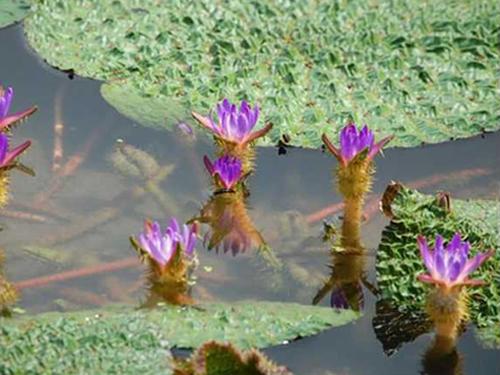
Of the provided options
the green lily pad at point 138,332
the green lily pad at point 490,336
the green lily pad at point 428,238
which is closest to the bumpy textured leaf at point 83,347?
the green lily pad at point 138,332

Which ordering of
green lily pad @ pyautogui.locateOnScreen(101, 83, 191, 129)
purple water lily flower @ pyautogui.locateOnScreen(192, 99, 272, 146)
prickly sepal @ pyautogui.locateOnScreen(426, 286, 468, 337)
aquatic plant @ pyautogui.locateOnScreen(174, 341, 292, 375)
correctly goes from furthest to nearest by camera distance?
green lily pad @ pyautogui.locateOnScreen(101, 83, 191, 129), purple water lily flower @ pyautogui.locateOnScreen(192, 99, 272, 146), prickly sepal @ pyautogui.locateOnScreen(426, 286, 468, 337), aquatic plant @ pyautogui.locateOnScreen(174, 341, 292, 375)

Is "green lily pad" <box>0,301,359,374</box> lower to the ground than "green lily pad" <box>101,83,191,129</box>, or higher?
lower

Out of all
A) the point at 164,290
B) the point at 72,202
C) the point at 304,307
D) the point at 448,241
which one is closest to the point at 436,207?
the point at 448,241

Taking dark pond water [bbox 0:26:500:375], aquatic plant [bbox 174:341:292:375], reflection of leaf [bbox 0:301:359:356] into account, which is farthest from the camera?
dark pond water [bbox 0:26:500:375]

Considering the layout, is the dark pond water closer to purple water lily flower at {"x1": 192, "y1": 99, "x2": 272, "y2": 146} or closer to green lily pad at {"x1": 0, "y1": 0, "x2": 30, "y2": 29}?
green lily pad at {"x1": 0, "y1": 0, "x2": 30, "y2": 29}

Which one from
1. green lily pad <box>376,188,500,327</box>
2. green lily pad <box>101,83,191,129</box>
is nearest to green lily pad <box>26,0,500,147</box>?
green lily pad <box>101,83,191,129</box>

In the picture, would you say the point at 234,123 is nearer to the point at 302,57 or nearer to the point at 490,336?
the point at 302,57
